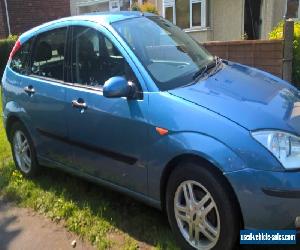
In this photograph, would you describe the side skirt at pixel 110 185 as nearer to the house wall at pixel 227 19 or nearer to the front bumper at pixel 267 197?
the front bumper at pixel 267 197

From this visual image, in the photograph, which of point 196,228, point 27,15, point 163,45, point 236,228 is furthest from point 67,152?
point 27,15

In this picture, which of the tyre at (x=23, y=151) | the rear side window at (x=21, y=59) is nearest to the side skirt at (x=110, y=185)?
the tyre at (x=23, y=151)

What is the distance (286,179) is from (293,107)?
2.66 ft

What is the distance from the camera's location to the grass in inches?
151

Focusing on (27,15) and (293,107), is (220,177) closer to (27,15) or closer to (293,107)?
(293,107)

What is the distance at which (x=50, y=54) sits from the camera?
4828mm

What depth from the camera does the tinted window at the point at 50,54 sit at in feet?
15.1

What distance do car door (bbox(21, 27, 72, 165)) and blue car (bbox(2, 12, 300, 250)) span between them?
0.01 m

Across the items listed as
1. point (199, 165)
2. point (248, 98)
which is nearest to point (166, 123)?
point (199, 165)

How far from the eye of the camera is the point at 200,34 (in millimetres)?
16031

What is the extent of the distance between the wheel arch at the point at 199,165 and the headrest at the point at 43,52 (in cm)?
213

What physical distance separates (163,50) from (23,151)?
7.58 feet

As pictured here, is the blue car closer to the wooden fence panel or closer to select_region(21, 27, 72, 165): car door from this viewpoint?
select_region(21, 27, 72, 165): car door

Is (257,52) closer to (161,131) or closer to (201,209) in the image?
(161,131)
